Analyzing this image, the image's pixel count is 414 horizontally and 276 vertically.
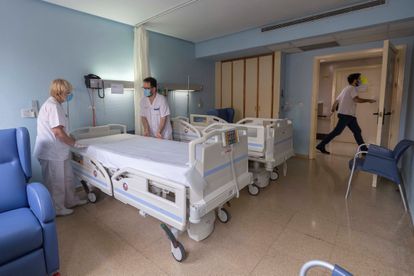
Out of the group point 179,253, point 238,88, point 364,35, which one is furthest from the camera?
point 238,88

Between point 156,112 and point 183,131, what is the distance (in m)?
0.61

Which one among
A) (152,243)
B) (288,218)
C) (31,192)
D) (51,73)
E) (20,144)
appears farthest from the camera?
(51,73)

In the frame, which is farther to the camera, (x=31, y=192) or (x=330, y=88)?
(x=330, y=88)

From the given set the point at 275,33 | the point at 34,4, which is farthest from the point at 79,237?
the point at 275,33

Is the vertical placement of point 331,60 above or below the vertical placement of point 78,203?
above

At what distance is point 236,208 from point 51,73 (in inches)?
110

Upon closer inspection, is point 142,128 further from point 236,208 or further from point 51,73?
point 236,208

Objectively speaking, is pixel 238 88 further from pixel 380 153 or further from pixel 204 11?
pixel 380 153

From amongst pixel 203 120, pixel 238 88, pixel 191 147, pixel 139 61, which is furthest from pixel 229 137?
pixel 238 88

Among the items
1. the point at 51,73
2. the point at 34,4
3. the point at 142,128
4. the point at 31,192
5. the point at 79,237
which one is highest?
the point at 34,4

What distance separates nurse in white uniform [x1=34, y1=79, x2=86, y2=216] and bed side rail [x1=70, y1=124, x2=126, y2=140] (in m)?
0.49

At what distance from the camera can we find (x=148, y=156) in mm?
2053

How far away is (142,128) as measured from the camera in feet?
12.0

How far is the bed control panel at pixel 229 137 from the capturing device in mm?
1869
